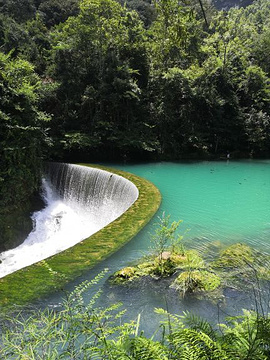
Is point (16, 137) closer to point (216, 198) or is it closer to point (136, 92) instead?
point (216, 198)

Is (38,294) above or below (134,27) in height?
below

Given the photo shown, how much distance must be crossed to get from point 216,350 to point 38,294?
2.56 meters

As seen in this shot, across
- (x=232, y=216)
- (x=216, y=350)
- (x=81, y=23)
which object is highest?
(x=81, y=23)

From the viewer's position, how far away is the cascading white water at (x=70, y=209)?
7.28 meters

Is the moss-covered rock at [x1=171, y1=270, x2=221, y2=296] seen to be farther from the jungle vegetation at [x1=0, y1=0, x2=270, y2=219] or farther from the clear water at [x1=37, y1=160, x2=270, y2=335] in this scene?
the jungle vegetation at [x1=0, y1=0, x2=270, y2=219]

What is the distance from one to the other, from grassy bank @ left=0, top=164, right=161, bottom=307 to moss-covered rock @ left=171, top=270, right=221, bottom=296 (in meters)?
1.27

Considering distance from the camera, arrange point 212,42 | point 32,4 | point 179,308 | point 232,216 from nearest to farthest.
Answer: point 179,308, point 232,216, point 212,42, point 32,4

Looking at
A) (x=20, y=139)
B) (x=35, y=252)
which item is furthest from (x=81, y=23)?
(x=35, y=252)

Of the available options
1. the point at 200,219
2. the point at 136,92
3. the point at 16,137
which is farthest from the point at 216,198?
the point at 136,92

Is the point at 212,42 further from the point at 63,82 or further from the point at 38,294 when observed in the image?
the point at 38,294

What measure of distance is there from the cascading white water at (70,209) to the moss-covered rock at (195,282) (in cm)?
383

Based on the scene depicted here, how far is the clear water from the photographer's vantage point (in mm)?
3359

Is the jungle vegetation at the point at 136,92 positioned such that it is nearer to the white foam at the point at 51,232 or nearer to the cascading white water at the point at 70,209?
the cascading white water at the point at 70,209

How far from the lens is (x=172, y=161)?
1489cm
